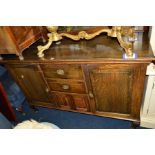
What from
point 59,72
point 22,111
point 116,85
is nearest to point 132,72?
point 116,85

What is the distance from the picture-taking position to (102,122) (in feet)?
6.15

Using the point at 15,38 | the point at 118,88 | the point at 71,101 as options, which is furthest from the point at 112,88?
the point at 15,38

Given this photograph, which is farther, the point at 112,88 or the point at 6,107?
the point at 6,107

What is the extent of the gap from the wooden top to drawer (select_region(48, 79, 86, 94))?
25 centimetres

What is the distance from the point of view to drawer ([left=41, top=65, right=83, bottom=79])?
140 cm

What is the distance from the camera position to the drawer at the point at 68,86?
1.52 meters

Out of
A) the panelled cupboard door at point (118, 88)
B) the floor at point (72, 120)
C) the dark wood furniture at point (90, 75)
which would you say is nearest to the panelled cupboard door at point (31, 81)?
the dark wood furniture at point (90, 75)

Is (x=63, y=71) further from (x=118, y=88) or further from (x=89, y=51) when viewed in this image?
(x=118, y=88)

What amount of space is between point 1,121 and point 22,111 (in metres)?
0.51

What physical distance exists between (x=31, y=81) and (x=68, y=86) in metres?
0.39

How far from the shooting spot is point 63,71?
1.45 meters

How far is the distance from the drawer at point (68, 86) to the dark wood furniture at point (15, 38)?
0.38 m

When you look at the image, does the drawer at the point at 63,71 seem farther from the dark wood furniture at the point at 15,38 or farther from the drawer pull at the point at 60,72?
the dark wood furniture at the point at 15,38

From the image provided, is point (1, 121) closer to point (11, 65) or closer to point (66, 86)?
point (11, 65)
